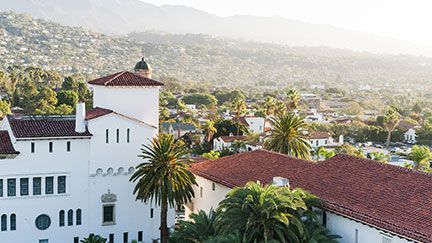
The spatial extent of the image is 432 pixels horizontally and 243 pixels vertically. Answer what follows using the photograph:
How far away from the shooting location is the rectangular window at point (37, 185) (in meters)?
35.6

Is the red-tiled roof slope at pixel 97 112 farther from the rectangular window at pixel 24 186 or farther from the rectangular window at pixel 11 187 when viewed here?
the rectangular window at pixel 11 187

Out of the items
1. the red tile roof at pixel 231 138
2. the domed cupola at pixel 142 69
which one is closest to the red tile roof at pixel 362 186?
the domed cupola at pixel 142 69

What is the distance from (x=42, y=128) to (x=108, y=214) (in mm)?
6531

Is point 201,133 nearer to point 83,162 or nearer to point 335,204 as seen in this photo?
point 83,162

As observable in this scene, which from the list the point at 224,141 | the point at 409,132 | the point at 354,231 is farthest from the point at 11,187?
the point at 409,132

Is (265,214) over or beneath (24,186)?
over

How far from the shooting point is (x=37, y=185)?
3575 centimetres

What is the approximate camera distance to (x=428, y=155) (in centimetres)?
6425

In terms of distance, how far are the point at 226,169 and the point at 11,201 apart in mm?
11956

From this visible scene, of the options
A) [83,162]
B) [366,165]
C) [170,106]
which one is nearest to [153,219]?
[83,162]

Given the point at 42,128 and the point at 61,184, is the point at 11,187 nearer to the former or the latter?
the point at 61,184

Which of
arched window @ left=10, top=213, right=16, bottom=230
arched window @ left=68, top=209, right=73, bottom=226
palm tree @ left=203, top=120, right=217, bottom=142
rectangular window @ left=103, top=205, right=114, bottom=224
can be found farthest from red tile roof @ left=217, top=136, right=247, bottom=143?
arched window @ left=10, top=213, right=16, bottom=230

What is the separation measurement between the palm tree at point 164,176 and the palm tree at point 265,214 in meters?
9.07

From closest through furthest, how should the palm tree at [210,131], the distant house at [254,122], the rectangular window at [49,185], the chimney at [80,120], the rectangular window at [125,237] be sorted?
the rectangular window at [49,185] < the chimney at [80,120] < the rectangular window at [125,237] < the palm tree at [210,131] < the distant house at [254,122]
